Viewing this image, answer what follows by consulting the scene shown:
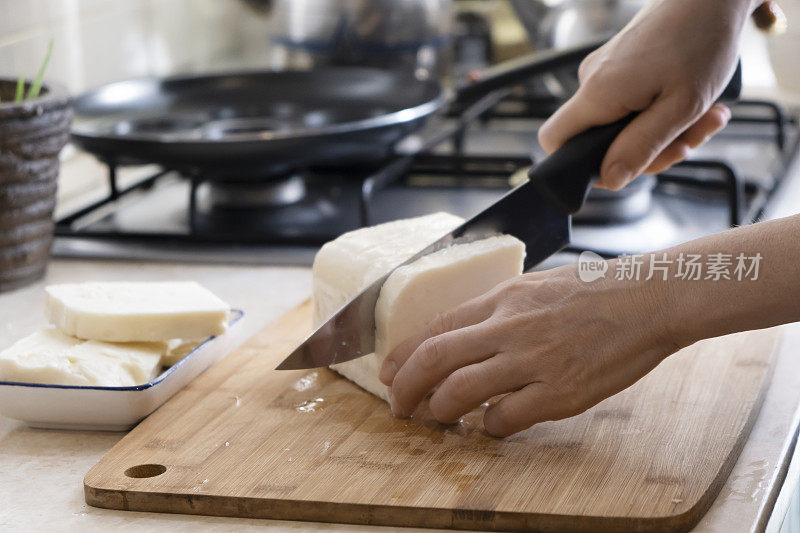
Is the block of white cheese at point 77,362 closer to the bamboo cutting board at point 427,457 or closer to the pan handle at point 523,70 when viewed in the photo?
the bamboo cutting board at point 427,457

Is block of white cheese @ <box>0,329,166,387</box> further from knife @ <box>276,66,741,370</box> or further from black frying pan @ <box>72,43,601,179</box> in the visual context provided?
black frying pan @ <box>72,43,601,179</box>

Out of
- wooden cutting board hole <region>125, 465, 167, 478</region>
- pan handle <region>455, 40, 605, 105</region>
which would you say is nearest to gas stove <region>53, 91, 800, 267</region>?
pan handle <region>455, 40, 605, 105</region>

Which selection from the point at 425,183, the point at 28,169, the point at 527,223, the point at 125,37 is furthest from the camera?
the point at 125,37

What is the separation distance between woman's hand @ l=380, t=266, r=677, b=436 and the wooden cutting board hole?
207 millimetres

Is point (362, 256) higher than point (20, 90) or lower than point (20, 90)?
lower

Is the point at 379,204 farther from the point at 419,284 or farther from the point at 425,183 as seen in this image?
the point at 419,284

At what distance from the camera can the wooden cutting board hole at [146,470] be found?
752 millimetres

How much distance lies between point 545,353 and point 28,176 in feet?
2.20

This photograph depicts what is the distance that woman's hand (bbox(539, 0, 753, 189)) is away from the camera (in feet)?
3.07

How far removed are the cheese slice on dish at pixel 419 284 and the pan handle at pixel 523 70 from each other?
556mm

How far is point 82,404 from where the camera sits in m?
0.80

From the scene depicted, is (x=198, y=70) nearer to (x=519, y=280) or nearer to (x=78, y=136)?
(x=78, y=136)

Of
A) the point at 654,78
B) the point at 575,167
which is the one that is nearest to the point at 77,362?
the point at 575,167

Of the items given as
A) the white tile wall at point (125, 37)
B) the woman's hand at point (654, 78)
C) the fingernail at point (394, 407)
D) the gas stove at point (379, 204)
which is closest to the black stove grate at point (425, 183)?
the gas stove at point (379, 204)
